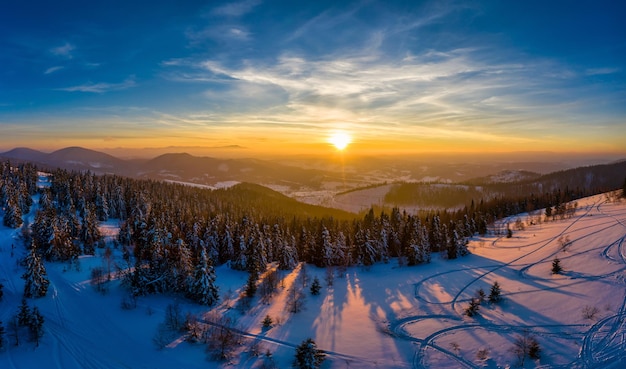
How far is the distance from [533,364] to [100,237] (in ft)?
305

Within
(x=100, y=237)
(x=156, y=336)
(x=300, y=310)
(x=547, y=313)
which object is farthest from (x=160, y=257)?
(x=547, y=313)

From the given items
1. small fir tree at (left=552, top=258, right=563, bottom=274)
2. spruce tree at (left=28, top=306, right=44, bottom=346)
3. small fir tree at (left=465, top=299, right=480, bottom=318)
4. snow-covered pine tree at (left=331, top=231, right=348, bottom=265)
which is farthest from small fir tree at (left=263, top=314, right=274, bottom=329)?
small fir tree at (left=552, top=258, right=563, bottom=274)

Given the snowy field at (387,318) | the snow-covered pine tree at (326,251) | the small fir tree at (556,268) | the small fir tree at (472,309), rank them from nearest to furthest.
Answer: the snowy field at (387,318)
the small fir tree at (472,309)
the small fir tree at (556,268)
the snow-covered pine tree at (326,251)

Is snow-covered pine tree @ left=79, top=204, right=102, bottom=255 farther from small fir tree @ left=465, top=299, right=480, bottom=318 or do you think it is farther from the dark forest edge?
small fir tree @ left=465, top=299, right=480, bottom=318

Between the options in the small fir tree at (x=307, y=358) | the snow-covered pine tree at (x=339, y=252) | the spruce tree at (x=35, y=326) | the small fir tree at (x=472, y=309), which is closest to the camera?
the small fir tree at (x=307, y=358)

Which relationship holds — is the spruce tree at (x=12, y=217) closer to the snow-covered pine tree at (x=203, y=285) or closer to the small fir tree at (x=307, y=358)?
the snow-covered pine tree at (x=203, y=285)

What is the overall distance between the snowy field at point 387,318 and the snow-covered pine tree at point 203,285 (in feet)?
5.51

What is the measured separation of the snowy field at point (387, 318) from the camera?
110 ft

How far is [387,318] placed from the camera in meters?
45.5

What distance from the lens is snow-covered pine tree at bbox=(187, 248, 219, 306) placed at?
160 ft

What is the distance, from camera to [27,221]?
294ft

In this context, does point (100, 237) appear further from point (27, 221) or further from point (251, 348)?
point (251, 348)

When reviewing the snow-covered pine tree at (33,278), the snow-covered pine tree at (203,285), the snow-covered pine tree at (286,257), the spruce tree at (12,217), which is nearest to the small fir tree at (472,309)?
the snow-covered pine tree at (203,285)

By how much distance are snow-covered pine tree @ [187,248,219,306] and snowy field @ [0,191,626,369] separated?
1.68m
